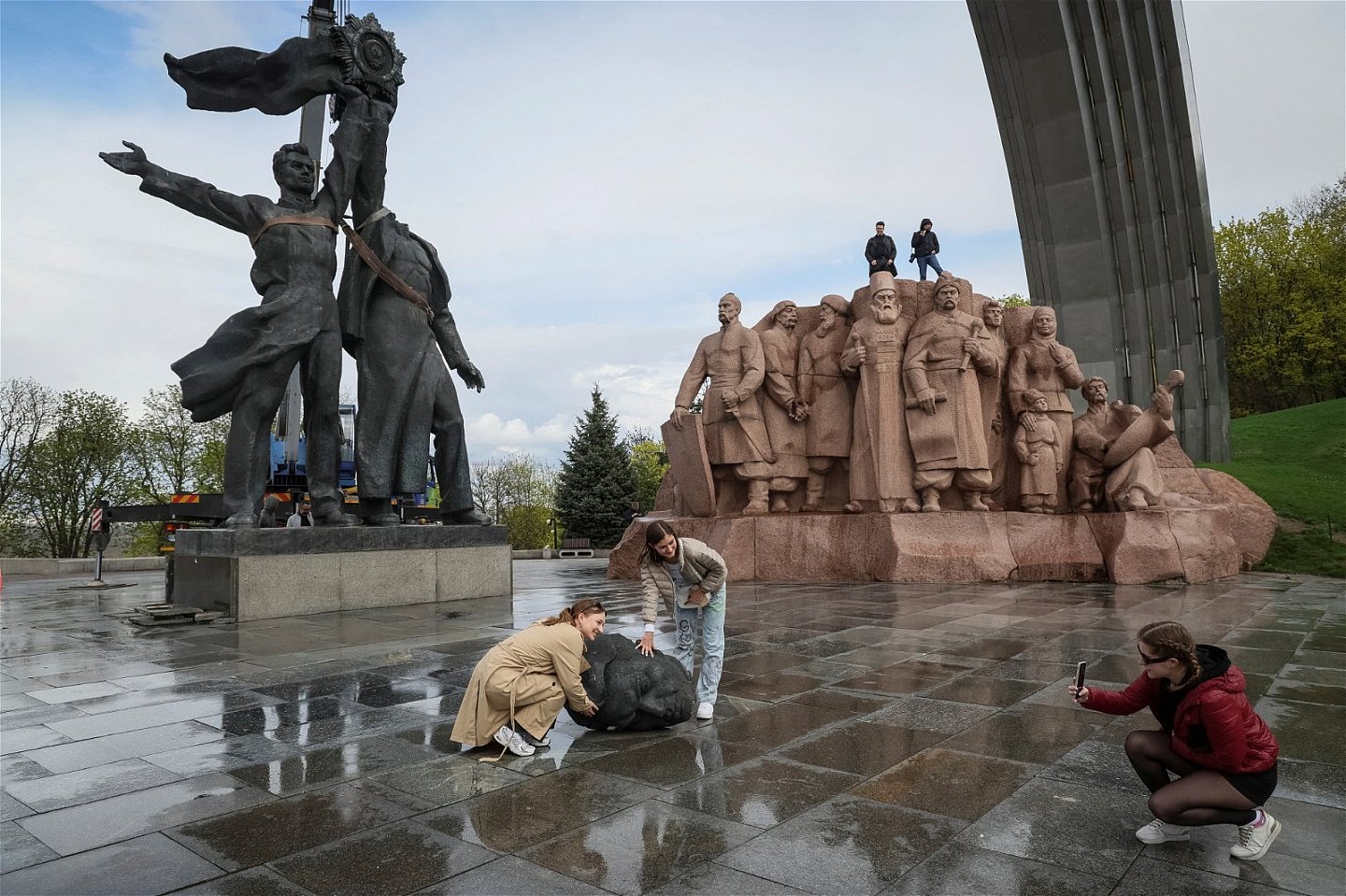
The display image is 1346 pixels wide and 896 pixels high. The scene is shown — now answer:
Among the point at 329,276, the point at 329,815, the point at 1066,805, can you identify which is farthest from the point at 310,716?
the point at 329,276

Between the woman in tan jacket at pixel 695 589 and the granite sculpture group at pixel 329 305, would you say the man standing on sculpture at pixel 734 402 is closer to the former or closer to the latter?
the granite sculpture group at pixel 329 305

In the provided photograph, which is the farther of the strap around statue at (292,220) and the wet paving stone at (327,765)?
the strap around statue at (292,220)

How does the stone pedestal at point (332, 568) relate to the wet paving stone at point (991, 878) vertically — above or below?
above

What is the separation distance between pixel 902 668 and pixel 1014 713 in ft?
4.31

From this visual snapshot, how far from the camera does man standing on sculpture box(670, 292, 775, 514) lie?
44.8 feet

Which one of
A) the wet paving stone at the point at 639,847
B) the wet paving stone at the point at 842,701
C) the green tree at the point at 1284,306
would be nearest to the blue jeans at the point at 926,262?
the wet paving stone at the point at 842,701

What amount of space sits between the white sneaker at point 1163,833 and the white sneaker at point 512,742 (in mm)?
2486

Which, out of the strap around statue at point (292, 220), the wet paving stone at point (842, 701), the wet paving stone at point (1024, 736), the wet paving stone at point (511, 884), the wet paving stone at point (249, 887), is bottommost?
the wet paving stone at point (1024, 736)

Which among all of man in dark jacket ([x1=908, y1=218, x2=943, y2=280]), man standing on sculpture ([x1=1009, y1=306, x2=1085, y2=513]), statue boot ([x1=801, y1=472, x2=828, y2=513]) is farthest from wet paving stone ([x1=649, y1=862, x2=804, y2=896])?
man in dark jacket ([x1=908, y1=218, x2=943, y2=280])

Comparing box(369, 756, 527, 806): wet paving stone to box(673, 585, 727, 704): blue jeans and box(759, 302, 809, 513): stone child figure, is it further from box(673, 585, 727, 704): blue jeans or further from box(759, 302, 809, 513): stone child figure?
box(759, 302, 809, 513): stone child figure

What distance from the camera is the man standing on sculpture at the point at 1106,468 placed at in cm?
1251

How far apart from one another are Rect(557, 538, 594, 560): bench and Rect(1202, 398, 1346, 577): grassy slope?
17.5m

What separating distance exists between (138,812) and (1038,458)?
12.7 meters

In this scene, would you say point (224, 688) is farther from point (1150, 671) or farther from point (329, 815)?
point (1150, 671)
